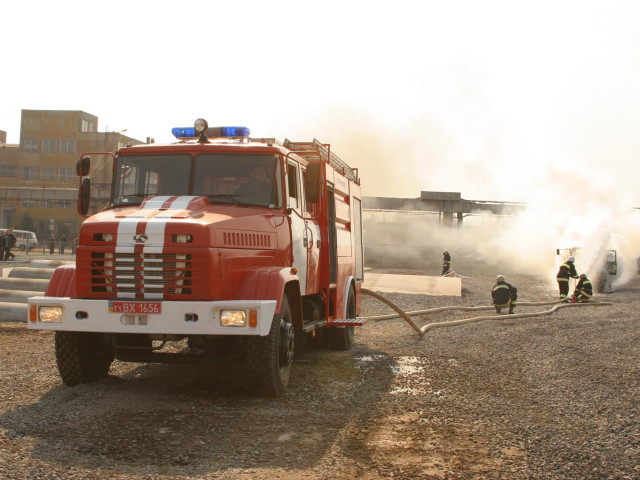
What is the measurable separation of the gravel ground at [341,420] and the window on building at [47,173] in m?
67.8

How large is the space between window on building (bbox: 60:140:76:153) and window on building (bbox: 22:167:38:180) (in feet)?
13.4

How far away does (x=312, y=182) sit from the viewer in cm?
801

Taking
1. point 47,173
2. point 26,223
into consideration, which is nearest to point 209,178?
point 26,223

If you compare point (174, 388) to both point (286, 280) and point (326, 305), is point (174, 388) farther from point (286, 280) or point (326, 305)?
point (326, 305)

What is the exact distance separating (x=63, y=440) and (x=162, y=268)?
179 centimetres

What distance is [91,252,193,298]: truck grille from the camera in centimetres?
643

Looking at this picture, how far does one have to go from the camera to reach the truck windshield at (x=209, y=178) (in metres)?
7.62

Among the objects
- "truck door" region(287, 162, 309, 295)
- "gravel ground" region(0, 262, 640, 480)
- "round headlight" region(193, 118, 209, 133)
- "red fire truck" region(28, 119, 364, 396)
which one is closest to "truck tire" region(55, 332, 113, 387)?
"red fire truck" region(28, 119, 364, 396)

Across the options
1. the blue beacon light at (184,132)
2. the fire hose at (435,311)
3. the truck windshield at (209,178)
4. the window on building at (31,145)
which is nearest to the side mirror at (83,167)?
the truck windshield at (209,178)

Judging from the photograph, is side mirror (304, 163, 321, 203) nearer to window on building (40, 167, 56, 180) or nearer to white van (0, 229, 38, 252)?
white van (0, 229, 38, 252)

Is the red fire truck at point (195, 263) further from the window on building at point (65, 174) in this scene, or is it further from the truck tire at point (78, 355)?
the window on building at point (65, 174)

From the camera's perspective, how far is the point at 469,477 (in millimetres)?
4812

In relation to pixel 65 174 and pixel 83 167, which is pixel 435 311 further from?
pixel 65 174

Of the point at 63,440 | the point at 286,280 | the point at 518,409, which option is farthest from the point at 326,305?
the point at 63,440
